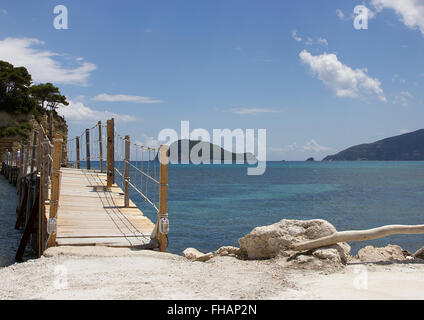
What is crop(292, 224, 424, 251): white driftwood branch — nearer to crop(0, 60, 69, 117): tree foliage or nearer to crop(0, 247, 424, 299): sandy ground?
crop(0, 247, 424, 299): sandy ground

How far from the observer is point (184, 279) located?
4.45 meters

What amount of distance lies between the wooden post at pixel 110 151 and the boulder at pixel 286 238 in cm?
607

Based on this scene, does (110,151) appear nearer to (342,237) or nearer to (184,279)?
(184,279)

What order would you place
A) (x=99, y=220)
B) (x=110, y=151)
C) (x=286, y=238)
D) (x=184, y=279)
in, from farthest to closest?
1. (x=110, y=151)
2. (x=99, y=220)
3. (x=286, y=238)
4. (x=184, y=279)

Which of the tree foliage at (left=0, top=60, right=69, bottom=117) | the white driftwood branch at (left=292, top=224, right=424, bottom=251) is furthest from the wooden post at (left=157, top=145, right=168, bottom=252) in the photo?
the tree foliage at (left=0, top=60, right=69, bottom=117)

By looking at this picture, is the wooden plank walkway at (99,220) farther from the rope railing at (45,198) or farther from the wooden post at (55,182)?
the wooden post at (55,182)

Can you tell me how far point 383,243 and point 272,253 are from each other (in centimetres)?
954

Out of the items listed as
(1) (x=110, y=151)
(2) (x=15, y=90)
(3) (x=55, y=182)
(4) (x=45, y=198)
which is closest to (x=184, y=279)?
(3) (x=55, y=182)

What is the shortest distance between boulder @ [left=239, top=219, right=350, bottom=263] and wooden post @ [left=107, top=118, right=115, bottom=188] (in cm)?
607

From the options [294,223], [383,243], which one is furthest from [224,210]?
[294,223]

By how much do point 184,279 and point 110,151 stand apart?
25.1ft

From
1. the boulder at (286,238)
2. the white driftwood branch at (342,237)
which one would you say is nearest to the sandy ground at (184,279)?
the boulder at (286,238)

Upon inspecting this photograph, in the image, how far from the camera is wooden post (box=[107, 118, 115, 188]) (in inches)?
442

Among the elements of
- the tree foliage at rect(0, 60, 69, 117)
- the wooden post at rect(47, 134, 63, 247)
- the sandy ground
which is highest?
the tree foliage at rect(0, 60, 69, 117)
